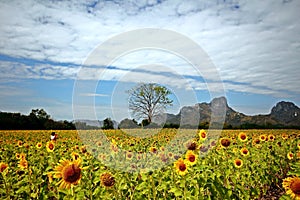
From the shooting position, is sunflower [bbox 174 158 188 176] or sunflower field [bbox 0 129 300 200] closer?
sunflower field [bbox 0 129 300 200]

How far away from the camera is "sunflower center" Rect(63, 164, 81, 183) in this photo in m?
2.65

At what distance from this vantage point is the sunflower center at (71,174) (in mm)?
2654

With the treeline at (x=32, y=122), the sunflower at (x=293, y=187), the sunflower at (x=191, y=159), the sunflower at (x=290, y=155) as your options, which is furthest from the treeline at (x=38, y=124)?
the sunflower at (x=293, y=187)

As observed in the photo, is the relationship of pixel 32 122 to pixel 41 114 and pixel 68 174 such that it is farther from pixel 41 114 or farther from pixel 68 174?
pixel 68 174

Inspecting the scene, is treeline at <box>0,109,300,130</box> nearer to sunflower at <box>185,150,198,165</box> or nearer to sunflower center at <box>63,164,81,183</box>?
sunflower at <box>185,150,198,165</box>

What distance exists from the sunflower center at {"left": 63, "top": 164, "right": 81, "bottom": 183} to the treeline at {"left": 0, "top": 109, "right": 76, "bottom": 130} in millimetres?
21677

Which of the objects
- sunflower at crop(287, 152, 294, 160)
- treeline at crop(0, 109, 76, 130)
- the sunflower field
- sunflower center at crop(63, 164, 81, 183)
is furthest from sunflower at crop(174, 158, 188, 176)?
treeline at crop(0, 109, 76, 130)

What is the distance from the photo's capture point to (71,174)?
2.66m

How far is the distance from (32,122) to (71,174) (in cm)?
2289

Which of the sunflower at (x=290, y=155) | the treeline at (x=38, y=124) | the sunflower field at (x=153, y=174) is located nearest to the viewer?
the sunflower field at (x=153, y=174)

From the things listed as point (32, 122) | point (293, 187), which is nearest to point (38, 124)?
point (32, 122)

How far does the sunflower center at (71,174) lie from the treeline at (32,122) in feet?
71.1

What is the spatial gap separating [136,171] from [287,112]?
104ft

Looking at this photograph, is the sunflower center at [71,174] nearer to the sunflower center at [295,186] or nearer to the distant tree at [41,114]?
the sunflower center at [295,186]
